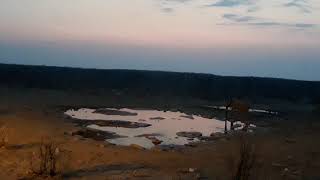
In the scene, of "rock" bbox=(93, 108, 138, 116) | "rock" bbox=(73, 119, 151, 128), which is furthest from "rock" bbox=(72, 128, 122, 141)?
"rock" bbox=(93, 108, 138, 116)

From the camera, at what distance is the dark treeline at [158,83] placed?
60.4 meters

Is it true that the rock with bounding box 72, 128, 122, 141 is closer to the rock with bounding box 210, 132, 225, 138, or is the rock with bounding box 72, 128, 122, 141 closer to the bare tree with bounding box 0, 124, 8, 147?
the bare tree with bounding box 0, 124, 8, 147

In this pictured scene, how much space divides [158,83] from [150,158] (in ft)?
163

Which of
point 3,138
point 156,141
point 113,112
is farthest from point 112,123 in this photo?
point 3,138

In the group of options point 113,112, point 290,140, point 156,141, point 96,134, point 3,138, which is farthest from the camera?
point 113,112

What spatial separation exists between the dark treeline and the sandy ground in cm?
3353

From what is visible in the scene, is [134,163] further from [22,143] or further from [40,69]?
[40,69]

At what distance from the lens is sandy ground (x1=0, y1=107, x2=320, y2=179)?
47.1 feet

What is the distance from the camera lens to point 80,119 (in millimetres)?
29922

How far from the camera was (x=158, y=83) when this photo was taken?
6694 cm

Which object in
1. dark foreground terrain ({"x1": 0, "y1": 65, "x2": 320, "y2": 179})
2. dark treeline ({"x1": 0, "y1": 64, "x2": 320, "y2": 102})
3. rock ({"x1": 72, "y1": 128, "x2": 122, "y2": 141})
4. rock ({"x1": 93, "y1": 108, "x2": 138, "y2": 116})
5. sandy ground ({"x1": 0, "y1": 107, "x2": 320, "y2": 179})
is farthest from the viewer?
dark treeline ({"x1": 0, "y1": 64, "x2": 320, "y2": 102})

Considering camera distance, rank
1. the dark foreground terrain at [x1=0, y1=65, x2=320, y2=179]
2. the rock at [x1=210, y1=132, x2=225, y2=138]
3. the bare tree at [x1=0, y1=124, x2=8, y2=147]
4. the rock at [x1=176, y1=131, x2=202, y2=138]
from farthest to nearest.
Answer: the rock at [x1=176, y1=131, x2=202, y2=138] < the rock at [x1=210, y1=132, x2=225, y2=138] < the bare tree at [x1=0, y1=124, x2=8, y2=147] < the dark foreground terrain at [x1=0, y1=65, x2=320, y2=179]

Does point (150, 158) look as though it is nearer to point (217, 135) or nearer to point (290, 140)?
point (217, 135)

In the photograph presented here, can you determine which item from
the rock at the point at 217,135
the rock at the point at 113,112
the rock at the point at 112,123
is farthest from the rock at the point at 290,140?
the rock at the point at 113,112
